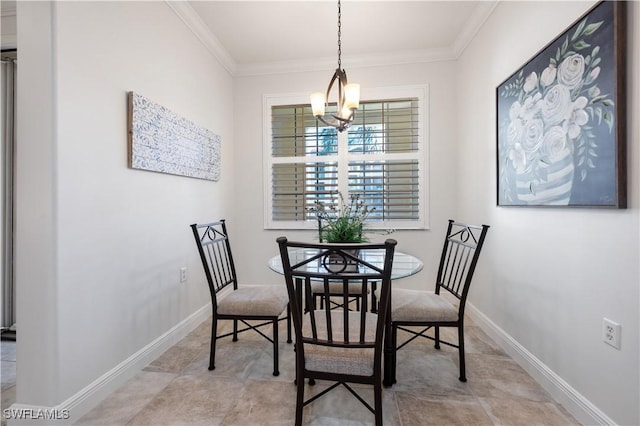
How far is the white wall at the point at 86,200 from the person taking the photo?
Answer: 1416 mm

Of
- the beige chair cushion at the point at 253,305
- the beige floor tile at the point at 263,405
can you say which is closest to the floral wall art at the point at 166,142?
the beige chair cushion at the point at 253,305

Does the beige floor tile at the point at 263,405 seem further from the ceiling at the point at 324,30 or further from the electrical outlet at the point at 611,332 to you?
the ceiling at the point at 324,30

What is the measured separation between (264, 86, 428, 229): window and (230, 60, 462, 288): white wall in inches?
4.1

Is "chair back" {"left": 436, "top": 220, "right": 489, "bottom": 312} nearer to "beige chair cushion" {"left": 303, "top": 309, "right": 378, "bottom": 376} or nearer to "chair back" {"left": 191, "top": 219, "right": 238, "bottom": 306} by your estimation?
"beige chair cushion" {"left": 303, "top": 309, "right": 378, "bottom": 376}

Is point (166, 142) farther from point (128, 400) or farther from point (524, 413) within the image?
point (524, 413)

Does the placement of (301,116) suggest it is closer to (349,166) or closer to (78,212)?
(349,166)

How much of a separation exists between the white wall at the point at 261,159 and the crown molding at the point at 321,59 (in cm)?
7

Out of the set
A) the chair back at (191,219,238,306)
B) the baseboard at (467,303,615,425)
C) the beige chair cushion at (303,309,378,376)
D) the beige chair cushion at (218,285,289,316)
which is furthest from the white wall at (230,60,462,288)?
the beige chair cushion at (303,309,378,376)

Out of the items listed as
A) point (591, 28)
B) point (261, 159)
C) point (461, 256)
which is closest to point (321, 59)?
point (261, 159)

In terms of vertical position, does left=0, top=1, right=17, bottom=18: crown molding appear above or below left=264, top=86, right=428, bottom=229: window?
above

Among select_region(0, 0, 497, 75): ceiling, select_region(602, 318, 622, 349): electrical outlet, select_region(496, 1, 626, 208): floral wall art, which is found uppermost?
select_region(0, 0, 497, 75): ceiling

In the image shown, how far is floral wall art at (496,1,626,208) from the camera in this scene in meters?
1.29

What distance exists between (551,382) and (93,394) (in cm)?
261

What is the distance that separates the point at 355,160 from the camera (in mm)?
3367
